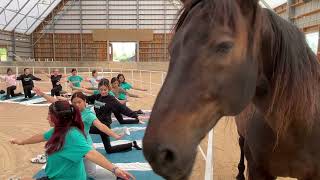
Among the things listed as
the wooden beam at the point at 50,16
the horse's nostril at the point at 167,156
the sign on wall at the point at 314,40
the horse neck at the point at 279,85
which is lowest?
the horse's nostril at the point at 167,156

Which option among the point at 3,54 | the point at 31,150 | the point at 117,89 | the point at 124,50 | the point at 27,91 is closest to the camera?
the point at 31,150

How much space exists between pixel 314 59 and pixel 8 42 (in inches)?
1195

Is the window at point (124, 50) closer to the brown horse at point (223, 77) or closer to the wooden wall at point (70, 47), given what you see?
the wooden wall at point (70, 47)

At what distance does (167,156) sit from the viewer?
3.52ft

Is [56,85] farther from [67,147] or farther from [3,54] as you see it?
[3,54]

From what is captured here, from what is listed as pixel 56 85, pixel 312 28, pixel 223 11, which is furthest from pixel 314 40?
pixel 223 11

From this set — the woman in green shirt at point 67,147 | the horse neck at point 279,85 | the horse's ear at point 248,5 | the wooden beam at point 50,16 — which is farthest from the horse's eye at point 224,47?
the wooden beam at point 50,16

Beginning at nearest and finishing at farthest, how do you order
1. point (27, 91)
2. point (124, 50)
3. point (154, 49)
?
point (27, 91) < point (154, 49) < point (124, 50)

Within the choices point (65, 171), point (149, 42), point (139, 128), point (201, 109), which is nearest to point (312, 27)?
point (139, 128)

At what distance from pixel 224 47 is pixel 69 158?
6.73ft

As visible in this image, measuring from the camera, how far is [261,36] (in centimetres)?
144

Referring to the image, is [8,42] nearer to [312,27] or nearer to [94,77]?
[94,77]

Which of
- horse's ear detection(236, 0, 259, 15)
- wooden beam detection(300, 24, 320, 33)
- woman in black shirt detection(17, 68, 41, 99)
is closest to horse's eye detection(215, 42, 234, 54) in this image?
horse's ear detection(236, 0, 259, 15)

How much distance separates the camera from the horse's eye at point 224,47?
121 centimetres
